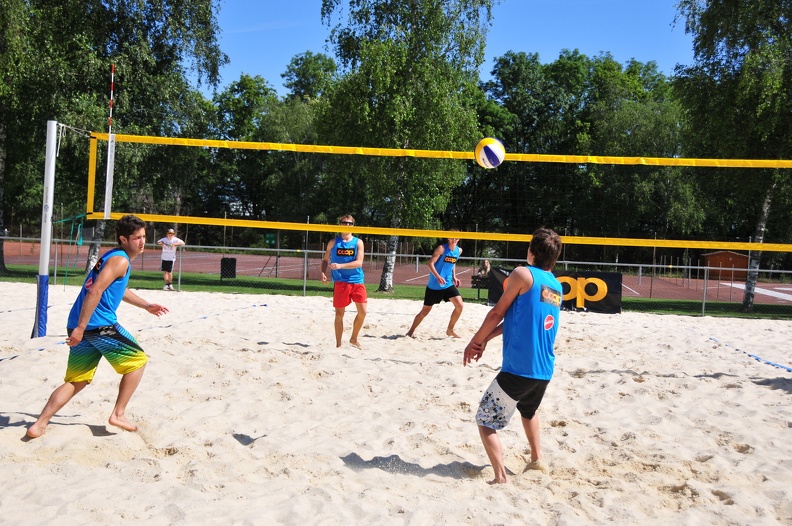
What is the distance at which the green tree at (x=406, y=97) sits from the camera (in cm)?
1645

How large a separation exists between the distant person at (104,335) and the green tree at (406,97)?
12545 millimetres

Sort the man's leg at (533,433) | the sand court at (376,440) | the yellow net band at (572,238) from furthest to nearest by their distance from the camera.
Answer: the yellow net band at (572,238) < the man's leg at (533,433) < the sand court at (376,440)

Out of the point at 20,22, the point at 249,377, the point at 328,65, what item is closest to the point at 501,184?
the point at 249,377

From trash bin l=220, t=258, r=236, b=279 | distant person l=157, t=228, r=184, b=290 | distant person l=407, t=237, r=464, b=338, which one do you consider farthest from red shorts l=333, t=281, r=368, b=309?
trash bin l=220, t=258, r=236, b=279

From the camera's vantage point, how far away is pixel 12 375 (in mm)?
4922

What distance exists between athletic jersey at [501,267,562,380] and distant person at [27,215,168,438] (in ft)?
7.00

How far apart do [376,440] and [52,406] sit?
6.23 feet

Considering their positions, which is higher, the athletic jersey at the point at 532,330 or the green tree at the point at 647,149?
the green tree at the point at 647,149

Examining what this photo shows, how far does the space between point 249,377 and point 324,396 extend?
75cm

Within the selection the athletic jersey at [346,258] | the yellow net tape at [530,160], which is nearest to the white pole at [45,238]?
the yellow net tape at [530,160]

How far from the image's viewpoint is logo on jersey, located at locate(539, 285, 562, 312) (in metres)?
3.31

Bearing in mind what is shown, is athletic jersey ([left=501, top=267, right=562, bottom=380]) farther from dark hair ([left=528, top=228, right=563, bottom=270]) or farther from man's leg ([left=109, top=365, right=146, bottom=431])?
man's leg ([left=109, top=365, right=146, bottom=431])

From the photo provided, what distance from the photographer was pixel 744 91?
14852 millimetres

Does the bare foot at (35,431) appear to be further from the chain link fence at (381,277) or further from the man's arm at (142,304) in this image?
the chain link fence at (381,277)
